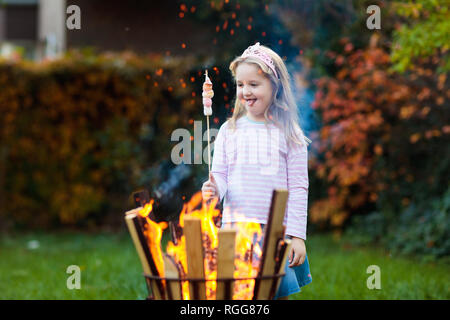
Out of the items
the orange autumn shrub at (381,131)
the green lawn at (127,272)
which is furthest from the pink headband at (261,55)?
the orange autumn shrub at (381,131)

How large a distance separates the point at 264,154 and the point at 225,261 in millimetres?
569

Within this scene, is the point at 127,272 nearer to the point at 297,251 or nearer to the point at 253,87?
the point at 297,251

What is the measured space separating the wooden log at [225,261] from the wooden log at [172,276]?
0.13 m

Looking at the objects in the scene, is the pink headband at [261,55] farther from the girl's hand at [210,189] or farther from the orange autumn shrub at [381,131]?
the orange autumn shrub at [381,131]

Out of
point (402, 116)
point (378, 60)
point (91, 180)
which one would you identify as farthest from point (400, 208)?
point (91, 180)

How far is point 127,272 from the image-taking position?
4.48 meters

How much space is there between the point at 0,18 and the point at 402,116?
347 inches

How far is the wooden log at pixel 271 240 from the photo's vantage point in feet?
5.84

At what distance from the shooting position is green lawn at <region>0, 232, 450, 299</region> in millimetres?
3703

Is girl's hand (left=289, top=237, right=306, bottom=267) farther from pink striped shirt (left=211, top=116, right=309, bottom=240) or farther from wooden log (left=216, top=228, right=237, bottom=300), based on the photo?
wooden log (left=216, top=228, right=237, bottom=300)

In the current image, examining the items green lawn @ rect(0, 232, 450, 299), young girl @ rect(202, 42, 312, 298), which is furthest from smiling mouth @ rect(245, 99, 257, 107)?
green lawn @ rect(0, 232, 450, 299)

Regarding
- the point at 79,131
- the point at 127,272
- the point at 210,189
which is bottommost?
the point at 127,272

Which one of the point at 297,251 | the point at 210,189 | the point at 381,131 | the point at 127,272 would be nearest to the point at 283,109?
the point at 210,189

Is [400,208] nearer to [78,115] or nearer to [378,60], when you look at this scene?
[378,60]
